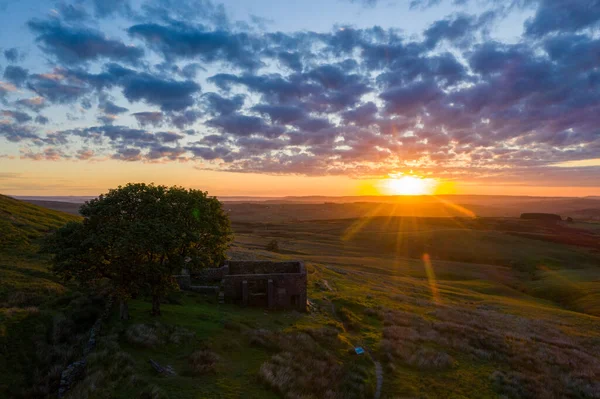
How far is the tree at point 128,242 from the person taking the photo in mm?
21406

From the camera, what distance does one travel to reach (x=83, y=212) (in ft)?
73.5

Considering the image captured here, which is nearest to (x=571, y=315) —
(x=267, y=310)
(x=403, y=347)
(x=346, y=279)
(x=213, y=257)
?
(x=346, y=279)

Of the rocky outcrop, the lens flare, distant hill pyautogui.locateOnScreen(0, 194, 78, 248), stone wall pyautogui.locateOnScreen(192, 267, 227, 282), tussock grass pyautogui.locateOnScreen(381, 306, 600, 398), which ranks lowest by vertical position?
the lens flare

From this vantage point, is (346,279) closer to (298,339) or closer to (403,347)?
(403,347)

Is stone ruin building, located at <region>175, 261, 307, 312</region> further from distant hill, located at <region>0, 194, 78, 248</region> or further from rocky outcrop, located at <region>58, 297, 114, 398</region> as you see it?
distant hill, located at <region>0, 194, 78, 248</region>

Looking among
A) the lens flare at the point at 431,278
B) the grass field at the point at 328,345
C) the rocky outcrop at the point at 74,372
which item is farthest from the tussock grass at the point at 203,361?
the lens flare at the point at 431,278

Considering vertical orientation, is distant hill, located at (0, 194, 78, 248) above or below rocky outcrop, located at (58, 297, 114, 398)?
above

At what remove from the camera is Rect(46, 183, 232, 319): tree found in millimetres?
21406

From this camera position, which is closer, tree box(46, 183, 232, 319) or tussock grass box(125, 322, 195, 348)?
tussock grass box(125, 322, 195, 348)

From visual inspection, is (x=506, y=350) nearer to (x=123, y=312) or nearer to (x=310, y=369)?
(x=310, y=369)

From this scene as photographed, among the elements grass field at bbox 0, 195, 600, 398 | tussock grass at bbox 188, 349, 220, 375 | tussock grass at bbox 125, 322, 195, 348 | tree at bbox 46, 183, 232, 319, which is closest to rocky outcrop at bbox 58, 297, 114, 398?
grass field at bbox 0, 195, 600, 398

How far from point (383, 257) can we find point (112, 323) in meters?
82.3

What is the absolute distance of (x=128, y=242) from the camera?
829 inches

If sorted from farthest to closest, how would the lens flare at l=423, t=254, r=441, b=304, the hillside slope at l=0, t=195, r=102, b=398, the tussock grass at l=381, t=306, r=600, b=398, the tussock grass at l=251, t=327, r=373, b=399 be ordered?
the lens flare at l=423, t=254, r=441, b=304, the tussock grass at l=381, t=306, r=600, b=398, the tussock grass at l=251, t=327, r=373, b=399, the hillside slope at l=0, t=195, r=102, b=398
